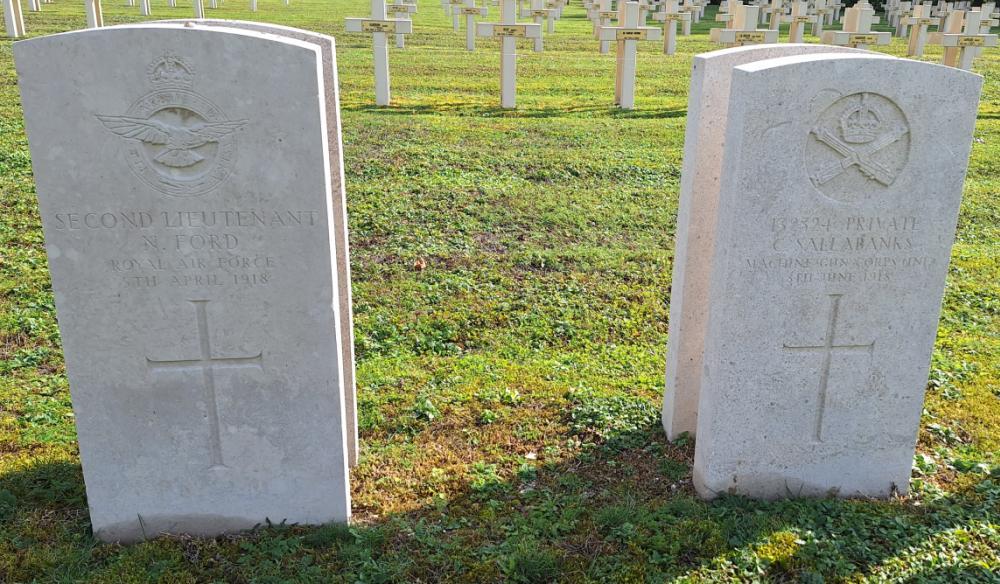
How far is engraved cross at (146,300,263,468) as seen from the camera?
12.3 feet

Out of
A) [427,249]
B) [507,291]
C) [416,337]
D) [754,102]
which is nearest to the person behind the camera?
[754,102]

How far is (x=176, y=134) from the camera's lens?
3.44 meters

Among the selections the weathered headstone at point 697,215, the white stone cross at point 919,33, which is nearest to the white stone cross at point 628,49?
the white stone cross at point 919,33

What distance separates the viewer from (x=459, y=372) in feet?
18.9

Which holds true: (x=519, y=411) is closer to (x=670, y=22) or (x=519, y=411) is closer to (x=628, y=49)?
(x=628, y=49)

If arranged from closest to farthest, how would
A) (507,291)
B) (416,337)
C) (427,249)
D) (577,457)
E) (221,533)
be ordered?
(221,533) → (577,457) → (416,337) → (507,291) → (427,249)

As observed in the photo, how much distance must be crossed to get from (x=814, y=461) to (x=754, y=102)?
2.02 m

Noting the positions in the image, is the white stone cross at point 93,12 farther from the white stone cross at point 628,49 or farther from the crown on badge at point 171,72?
the crown on badge at point 171,72

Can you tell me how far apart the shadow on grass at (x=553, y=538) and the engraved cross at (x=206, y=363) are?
72cm

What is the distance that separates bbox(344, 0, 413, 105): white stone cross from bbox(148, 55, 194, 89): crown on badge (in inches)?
386

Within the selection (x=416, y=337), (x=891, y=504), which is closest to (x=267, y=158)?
(x=416, y=337)

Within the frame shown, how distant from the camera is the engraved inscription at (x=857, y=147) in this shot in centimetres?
371

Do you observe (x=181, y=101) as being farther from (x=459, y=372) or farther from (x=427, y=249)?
(x=427, y=249)

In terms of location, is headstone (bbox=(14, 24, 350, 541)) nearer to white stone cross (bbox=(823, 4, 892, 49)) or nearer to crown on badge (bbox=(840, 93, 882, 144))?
crown on badge (bbox=(840, 93, 882, 144))
